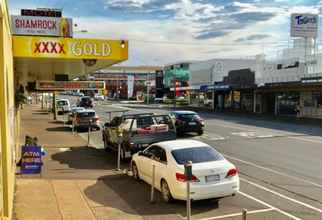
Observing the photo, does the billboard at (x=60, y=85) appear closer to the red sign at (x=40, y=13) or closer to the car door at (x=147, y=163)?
the red sign at (x=40, y=13)

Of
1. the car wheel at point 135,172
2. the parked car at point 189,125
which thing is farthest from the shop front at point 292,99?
the car wheel at point 135,172

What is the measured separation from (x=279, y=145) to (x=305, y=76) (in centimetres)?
2465

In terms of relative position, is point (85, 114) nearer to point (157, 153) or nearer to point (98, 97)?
point (157, 153)

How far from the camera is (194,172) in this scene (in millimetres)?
10953

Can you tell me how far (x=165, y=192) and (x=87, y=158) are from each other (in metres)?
8.59

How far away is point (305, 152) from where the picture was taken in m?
20.4

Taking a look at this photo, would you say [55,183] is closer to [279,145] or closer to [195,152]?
[195,152]

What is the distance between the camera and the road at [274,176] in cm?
1077

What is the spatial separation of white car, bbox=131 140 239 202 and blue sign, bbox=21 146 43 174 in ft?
12.4

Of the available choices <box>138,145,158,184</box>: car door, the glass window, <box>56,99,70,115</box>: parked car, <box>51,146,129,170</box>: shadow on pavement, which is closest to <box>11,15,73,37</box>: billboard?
<box>51,146,129,170</box>: shadow on pavement

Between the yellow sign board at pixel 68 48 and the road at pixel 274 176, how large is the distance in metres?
5.70

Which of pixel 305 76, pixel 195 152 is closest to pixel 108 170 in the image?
pixel 195 152

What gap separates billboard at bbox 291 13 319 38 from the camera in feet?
185

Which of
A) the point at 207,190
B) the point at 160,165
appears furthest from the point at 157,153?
the point at 207,190
